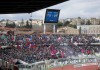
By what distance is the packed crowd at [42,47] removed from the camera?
25.5 m

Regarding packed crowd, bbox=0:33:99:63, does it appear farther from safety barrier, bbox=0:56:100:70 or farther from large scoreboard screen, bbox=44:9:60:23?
safety barrier, bbox=0:56:100:70

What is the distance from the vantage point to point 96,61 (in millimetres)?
23094

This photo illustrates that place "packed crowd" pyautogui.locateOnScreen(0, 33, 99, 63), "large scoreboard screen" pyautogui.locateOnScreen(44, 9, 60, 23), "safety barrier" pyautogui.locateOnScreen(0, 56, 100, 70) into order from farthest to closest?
"large scoreboard screen" pyautogui.locateOnScreen(44, 9, 60, 23), "packed crowd" pyautogui.locateOnScreen(0, 33, 99, 63), "safety barrier" pyautogui.locateOnScreen(0, 56, 100, 70)

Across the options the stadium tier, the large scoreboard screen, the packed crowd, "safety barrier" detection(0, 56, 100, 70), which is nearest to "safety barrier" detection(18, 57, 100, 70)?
"safety barrier" detection(0, 56, 100, 70)

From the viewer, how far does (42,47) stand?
3008 centimetres

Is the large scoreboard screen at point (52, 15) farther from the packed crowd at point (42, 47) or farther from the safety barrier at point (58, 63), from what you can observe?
the safety barrier at point (58, 63)

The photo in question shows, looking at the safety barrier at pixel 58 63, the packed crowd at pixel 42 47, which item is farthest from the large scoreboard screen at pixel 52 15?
the safety barrier at pixel 58 63

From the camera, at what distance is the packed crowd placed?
25.5m

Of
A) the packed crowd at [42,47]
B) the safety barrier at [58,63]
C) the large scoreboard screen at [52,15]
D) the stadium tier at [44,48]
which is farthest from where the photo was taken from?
the large scoreboard screen at [52,15]

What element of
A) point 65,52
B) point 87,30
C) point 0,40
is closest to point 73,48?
point 65,52

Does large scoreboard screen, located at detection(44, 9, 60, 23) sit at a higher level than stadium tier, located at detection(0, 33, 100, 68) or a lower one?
higher

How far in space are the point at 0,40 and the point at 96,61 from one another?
12.5m

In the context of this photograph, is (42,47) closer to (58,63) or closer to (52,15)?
(52,15)

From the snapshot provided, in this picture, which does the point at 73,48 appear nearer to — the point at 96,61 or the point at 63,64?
the point at 96,61
